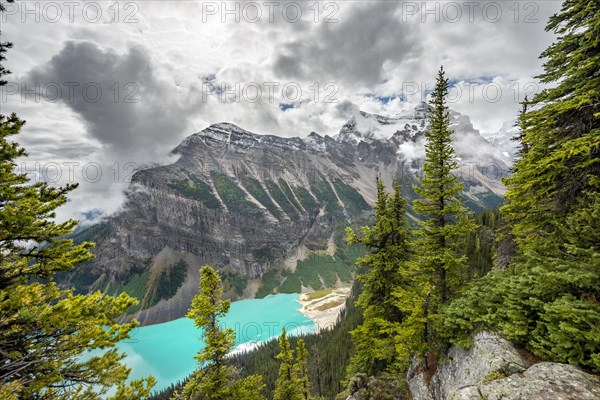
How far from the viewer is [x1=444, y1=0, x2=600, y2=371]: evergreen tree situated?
7.69 metres

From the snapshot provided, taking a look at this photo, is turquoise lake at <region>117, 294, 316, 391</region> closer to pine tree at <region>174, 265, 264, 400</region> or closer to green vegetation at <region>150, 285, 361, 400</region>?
green vegetation at <region>150, 285, 361, 400</region>

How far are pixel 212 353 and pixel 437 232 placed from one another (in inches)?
621

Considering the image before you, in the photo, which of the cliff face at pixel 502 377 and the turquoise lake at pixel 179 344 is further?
the turquoise lake at pixel 179 344

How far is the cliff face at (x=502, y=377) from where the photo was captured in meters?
6.51

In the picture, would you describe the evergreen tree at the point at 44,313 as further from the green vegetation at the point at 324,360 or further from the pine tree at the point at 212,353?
the green vegetation at the point at 324,360

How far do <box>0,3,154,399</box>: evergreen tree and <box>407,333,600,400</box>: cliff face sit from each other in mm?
10897

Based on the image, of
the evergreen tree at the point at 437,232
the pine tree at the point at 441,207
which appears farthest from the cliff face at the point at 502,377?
the pine tree at the point at 441,207

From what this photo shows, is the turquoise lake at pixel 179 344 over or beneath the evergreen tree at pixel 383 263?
beneath

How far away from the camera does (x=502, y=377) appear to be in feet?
27.6

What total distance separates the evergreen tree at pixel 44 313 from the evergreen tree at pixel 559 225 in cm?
1286

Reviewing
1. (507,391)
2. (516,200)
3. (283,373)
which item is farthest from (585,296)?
(283,373)

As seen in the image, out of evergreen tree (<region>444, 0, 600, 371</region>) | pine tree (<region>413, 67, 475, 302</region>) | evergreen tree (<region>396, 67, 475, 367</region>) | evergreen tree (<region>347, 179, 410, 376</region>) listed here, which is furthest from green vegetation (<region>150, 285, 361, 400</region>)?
evergreen tree (<region>444, 0, 600, 371</region>)

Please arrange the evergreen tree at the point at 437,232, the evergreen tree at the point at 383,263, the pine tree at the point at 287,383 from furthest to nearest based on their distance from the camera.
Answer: the pine tree at the point at 287,383 → the evergreen tree at the point at 383,263 → the evergreen tree at the point at 437,232

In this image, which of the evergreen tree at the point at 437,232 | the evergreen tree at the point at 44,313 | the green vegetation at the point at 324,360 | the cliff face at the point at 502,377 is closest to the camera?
the cliff face at the point at 502,377
